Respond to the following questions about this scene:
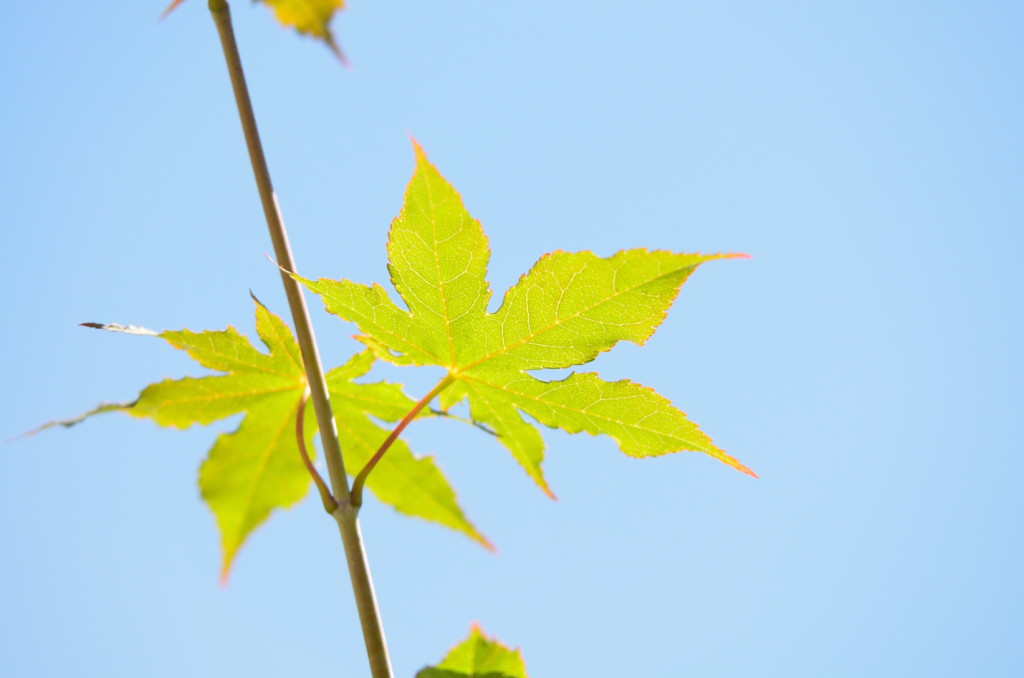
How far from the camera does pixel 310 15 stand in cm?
67

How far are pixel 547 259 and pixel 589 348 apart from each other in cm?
9

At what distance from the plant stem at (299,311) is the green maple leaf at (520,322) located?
0.10 ft

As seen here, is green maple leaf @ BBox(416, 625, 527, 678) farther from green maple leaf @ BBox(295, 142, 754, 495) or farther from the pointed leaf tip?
the pointed leaf tip

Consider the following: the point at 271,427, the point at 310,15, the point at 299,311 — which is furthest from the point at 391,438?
the point at 310,15

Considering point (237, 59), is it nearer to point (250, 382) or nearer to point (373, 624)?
point (250, 382)

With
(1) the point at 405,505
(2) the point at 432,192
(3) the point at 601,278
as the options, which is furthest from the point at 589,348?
(1) the point at 405,505

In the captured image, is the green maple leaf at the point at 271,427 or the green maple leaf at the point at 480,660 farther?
the green maple leaf at the point at 271,427

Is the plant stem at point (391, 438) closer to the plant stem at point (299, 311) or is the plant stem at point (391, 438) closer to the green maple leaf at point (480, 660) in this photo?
the plant stem at point (299, 311)

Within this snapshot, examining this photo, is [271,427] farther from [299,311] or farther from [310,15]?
[310,15]

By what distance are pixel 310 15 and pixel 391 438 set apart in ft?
1.29

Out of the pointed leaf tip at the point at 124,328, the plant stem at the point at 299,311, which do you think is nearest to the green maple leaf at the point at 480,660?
the plant stem at the point at 299,311

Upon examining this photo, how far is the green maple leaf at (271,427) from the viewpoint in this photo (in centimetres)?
66

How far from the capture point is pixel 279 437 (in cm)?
79

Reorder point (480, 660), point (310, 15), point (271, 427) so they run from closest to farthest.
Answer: point (480, 660) → point (310, 15) → point (271, 427)
